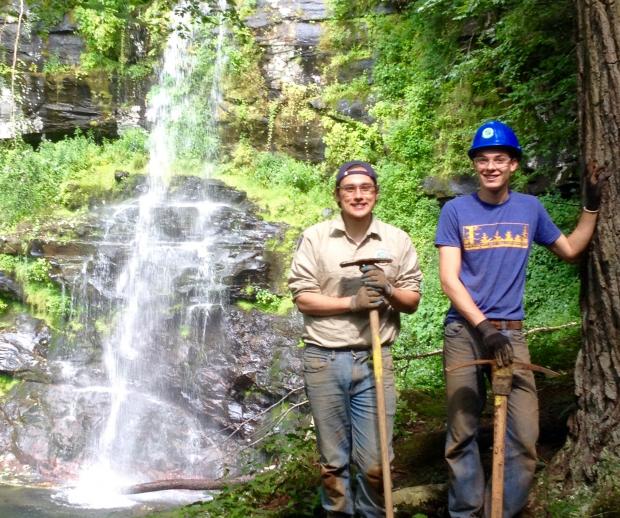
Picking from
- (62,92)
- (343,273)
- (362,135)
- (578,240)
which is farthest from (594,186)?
(62,92)

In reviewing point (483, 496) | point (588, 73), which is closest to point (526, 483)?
point (483, 496)

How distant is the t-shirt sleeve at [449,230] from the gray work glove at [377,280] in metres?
0.33

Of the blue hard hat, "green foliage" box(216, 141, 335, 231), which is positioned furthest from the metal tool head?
"green foliage" box(216, 141, 335, 231)

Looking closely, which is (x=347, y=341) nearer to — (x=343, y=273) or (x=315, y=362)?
(x=315, y=362)

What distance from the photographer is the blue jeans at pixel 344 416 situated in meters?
3.11

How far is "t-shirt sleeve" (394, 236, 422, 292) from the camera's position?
3.23 m

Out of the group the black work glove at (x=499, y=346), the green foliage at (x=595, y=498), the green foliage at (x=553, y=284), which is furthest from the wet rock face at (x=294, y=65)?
the green foliage at (x=595, y=498)

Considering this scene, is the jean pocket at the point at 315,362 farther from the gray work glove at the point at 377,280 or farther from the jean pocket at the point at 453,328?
the jean pocket at the point at 453,328

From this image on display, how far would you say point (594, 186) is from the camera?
9.71ft

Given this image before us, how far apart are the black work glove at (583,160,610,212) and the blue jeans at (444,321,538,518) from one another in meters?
0.72

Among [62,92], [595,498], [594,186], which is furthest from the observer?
[62,92]

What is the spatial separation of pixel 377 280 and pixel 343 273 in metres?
0.27

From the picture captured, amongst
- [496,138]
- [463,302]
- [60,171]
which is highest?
[60,171]

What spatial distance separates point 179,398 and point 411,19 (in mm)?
8565
